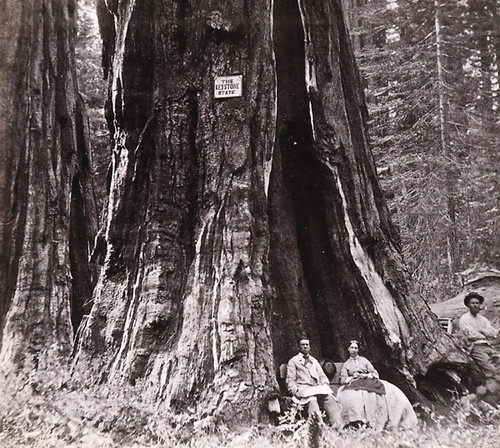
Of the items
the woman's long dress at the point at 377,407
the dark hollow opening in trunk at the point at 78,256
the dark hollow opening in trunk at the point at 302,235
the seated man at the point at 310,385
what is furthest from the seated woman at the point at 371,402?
the dark hollow opening in trunk at the point at 78,256

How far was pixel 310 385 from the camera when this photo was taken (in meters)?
5.31

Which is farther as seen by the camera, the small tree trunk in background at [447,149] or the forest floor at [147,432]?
the small tree trunk in background at [447,149]

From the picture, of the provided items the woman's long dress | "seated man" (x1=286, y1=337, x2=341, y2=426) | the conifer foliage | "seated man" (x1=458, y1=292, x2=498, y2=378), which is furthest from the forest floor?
the conifer foliage

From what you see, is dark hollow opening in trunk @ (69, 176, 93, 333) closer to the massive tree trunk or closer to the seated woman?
the massive tree trunk

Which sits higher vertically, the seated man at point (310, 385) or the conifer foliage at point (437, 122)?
the conifer foliage at point (437, 122)

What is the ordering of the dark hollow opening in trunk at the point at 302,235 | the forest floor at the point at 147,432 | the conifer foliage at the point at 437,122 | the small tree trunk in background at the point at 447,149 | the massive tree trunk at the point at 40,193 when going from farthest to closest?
the small tree trunk in background at the point at 447,149 → the massive tree trunk at the point at 40,193 → the conifer foliage at the point at 437,122 → the dark hollow opening in trunk at the point at 302,235 → the forest floor at the point at 147,432

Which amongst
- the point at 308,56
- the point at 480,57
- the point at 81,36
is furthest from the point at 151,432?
the point at 81,36

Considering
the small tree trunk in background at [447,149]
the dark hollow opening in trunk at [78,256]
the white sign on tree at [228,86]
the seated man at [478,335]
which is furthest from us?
the dark hollow opening in trunk at [78,256]

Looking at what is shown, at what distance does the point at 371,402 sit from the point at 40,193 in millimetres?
4515

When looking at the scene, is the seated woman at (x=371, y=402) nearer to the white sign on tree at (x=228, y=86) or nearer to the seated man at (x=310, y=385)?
the seated man at (x=310, y=385)

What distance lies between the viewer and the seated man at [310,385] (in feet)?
17.0

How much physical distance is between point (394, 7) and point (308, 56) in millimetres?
1574

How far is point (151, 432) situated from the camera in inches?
190

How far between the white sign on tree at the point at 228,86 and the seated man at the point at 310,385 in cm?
246
